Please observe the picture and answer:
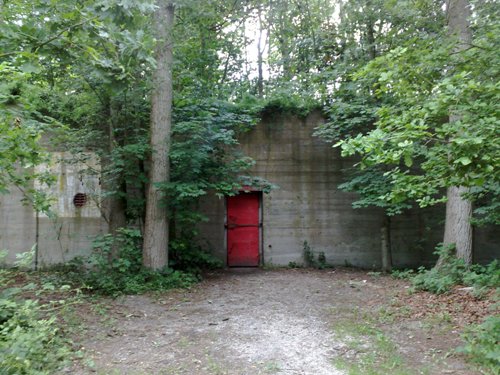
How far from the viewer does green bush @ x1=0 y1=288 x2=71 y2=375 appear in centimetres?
362

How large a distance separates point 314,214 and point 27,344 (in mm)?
7759

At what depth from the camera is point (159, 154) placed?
8203 mm

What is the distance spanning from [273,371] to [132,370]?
1.40 metres

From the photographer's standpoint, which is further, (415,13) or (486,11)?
(415,13)

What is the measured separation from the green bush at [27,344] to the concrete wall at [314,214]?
6040 mm

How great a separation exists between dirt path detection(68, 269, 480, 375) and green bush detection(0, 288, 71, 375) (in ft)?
1.03

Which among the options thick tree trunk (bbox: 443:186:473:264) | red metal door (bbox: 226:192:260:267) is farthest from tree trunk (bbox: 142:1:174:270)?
thick tree trunk (bbox: 443:186:473:264)

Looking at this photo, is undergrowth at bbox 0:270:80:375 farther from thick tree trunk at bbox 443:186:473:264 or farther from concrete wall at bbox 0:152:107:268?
thick tree trunk at bbox 443:186:473:264

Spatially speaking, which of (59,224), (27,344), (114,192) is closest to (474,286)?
(27,344)

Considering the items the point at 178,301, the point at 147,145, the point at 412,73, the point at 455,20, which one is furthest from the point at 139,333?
the point at 455,20

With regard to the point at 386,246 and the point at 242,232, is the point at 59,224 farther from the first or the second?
the point at 386,246

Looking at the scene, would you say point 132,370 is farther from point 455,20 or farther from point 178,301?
point 455,20

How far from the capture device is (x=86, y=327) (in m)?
5.32

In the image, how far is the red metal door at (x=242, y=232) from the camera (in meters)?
10.4
